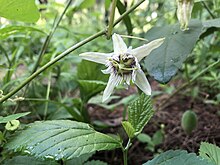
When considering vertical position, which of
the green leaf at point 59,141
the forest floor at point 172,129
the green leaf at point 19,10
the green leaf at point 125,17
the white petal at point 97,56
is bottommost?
the forest floor at point 172,129

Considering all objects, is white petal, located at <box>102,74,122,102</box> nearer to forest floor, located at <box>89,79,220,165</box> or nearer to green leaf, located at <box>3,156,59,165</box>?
green leaf, located at <box>3,156,59,165</box>

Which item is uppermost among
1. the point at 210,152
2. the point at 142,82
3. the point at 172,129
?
the point at 142,82

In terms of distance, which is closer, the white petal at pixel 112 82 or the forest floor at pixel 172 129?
the white petal at pixel 112 82

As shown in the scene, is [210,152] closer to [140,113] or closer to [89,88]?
[140,113]

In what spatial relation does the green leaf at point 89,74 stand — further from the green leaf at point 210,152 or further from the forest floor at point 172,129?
the green leaf at point 210,152

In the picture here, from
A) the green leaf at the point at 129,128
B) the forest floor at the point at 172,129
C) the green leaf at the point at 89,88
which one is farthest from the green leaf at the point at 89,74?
the green leaf at the point at 129,128

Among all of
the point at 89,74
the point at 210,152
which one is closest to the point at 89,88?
the point at 89,74
